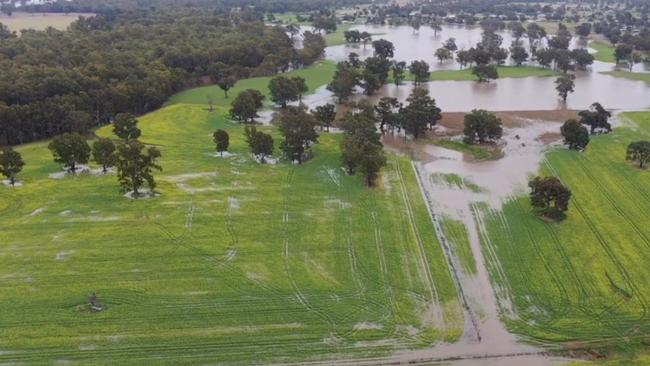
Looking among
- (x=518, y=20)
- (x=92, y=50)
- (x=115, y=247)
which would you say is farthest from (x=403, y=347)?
(x=518, y=20)

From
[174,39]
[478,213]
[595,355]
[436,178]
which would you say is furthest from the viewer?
[174,39]

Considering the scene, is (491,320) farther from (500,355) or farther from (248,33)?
(248,33)

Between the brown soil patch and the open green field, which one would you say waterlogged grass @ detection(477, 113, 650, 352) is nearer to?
the brown soil patch

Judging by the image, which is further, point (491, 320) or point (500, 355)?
point (491, 320)

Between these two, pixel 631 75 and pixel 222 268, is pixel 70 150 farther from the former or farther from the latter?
pixel 631 75

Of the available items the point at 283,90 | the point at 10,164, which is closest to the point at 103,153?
the point at 10,164

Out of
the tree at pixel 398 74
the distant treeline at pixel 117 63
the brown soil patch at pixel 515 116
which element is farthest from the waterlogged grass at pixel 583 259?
the distant treeline at pixel 117 63

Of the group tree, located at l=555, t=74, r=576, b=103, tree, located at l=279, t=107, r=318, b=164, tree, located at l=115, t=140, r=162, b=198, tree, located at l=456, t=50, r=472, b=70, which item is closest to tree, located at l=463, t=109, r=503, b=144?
tree, located at l=279, t=107, r=318, b=164
